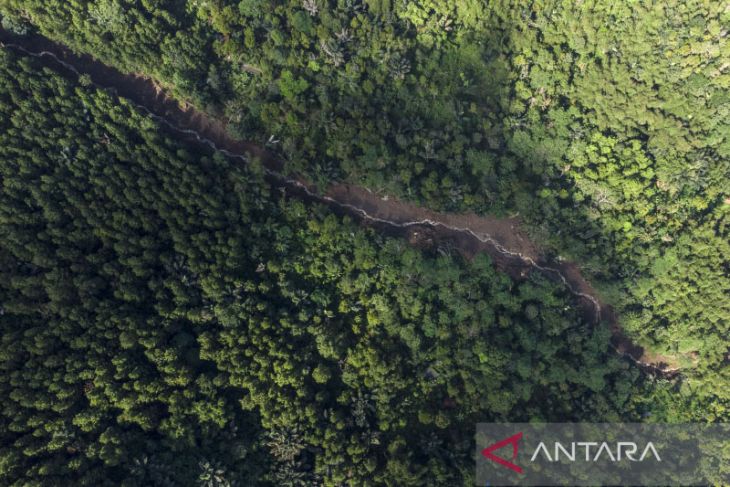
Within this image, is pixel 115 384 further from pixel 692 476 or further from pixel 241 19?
pixel 692 476

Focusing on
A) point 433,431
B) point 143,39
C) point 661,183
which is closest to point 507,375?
point 433,431

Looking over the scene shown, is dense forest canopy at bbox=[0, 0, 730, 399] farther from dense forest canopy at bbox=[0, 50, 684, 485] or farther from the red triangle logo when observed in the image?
the red triangle logo

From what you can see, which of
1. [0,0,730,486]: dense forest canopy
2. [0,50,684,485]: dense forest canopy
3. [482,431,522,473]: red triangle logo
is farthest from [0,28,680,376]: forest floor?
[482,431,522,473]: red triangle logo

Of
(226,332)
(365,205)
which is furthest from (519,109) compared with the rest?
(226,332)

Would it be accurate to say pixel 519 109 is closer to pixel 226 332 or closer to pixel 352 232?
pixel 352 232

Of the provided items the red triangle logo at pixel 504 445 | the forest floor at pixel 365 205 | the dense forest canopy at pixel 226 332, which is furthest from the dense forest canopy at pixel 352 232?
the red triangle logo at pixel 504 445
